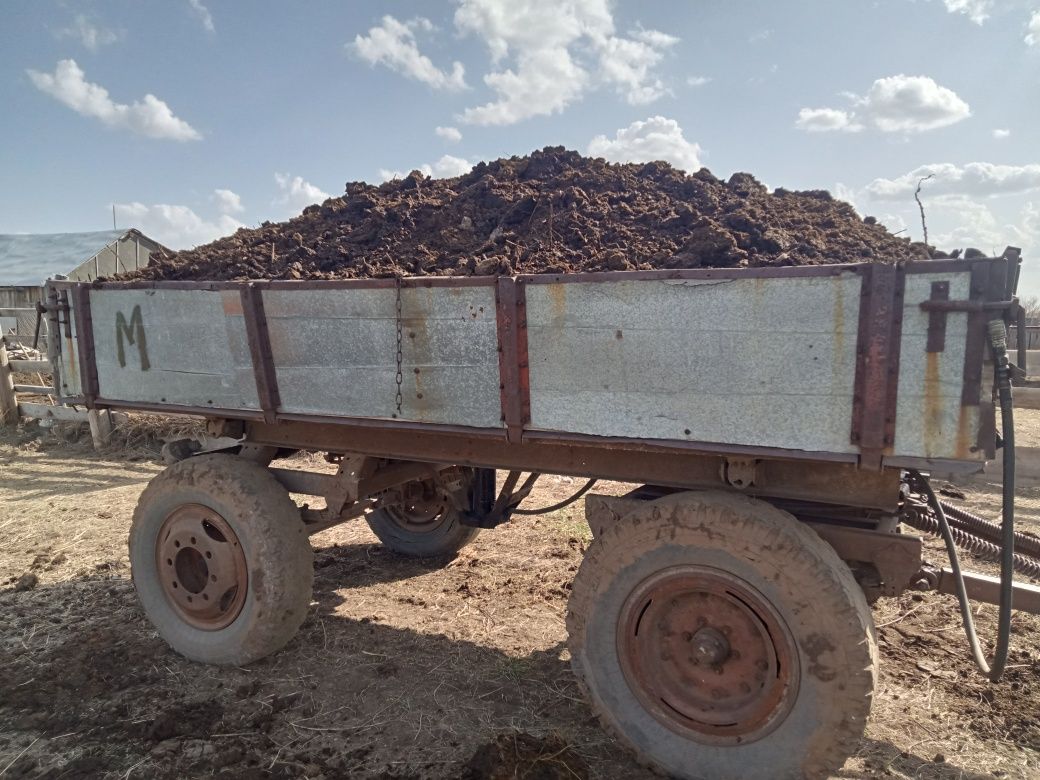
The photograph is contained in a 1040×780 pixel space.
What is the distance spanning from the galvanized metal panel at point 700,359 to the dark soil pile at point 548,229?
48 cm

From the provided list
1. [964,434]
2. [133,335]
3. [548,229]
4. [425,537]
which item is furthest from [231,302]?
[964,434]

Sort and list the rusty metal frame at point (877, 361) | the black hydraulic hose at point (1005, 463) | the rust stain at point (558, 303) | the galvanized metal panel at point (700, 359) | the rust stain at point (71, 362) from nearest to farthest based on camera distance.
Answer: the black hydraulic hose at point (1005, 463) → the rusty metal frame at point (877, 361) → the galvanized metal panel at point (700, 359) → the rust stain at point (558, 303) → the rust stain at point (71, 362)

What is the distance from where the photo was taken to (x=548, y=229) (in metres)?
3.81

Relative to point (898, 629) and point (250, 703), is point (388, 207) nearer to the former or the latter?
point (250, 703)

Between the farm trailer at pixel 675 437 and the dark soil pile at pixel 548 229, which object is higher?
the dark soil pile at pixel 548 229

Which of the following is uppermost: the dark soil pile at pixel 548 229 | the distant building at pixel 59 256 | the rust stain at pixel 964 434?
the distant building at pixel 59 256

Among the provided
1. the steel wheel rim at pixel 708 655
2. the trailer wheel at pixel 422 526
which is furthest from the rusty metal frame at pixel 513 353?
the trailer wheel at pixel 422 526

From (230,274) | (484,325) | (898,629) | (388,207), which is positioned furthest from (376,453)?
(898,629)

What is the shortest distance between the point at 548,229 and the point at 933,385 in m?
2.20

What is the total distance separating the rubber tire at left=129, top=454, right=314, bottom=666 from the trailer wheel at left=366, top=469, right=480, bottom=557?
1.47 m

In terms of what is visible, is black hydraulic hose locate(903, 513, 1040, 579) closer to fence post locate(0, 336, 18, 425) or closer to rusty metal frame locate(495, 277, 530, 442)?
rusty metal frame locate(495, 277, 530, 442)

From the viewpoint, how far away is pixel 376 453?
3404mm

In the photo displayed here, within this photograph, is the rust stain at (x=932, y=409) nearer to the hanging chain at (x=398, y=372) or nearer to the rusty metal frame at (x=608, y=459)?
the rusty metal frame at (x=608, y=459)

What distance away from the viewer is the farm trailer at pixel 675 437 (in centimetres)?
220
